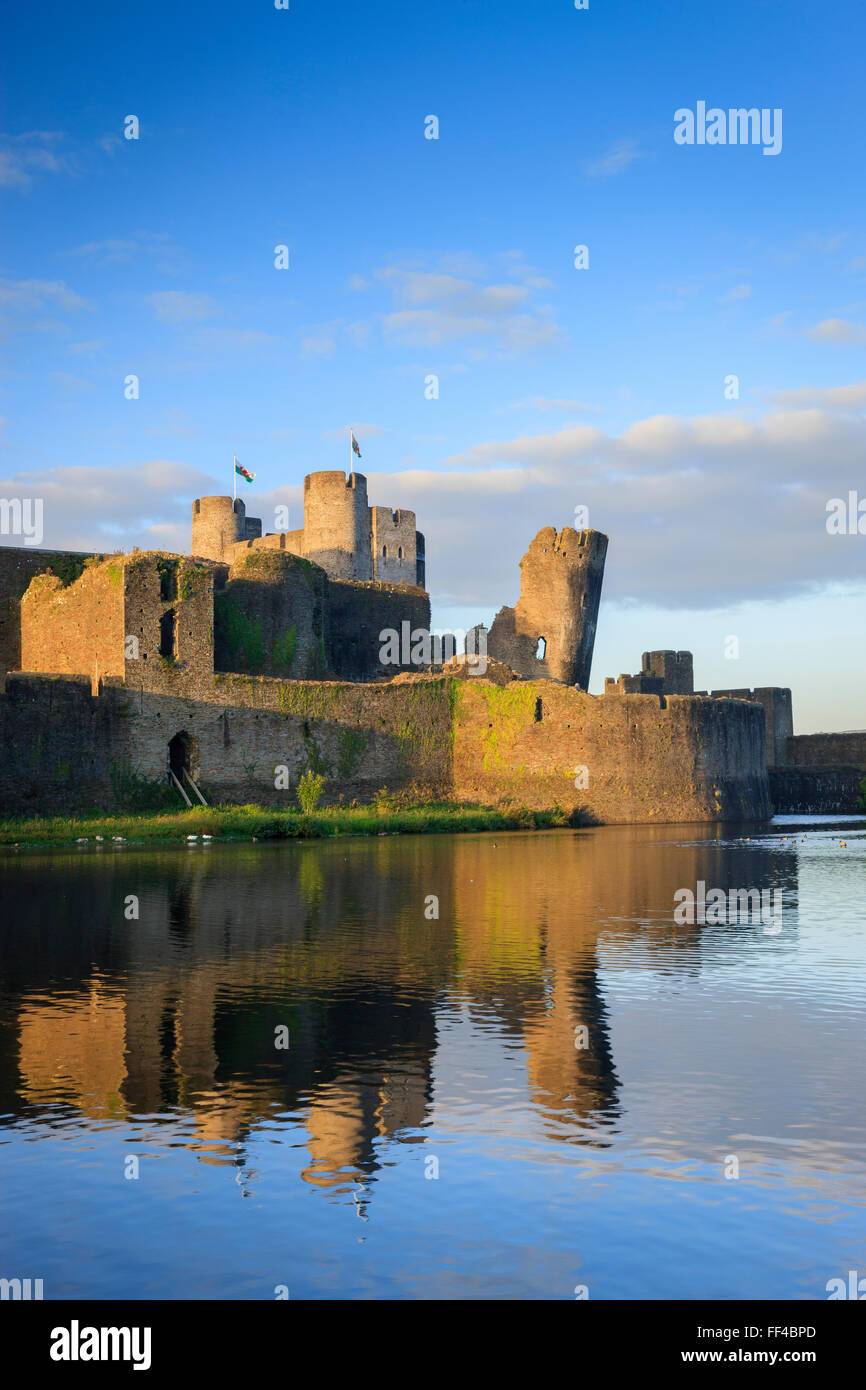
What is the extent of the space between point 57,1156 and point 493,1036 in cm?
379

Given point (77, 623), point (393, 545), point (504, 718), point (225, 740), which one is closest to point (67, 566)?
point (77, 623)

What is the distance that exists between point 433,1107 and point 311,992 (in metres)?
3.90

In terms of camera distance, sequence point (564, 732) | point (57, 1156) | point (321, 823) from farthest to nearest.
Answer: point (564, 732) < point (321, 823) < point (57, 1156)

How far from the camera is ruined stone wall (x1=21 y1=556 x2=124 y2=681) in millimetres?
41375

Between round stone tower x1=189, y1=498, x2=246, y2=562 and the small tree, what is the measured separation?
35.4m

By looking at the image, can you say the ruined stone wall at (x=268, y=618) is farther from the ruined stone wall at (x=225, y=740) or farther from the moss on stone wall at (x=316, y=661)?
the ruined stone wall at (x=225, y=740)

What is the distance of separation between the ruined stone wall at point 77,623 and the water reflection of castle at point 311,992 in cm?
1845

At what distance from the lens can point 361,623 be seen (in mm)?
60031

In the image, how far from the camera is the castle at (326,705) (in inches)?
1591

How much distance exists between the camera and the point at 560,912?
17703 mm

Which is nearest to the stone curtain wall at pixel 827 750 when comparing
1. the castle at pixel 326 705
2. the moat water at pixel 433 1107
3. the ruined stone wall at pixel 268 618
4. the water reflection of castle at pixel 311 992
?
the castle at pixel 326 705

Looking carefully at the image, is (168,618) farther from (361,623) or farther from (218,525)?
(218,525)
